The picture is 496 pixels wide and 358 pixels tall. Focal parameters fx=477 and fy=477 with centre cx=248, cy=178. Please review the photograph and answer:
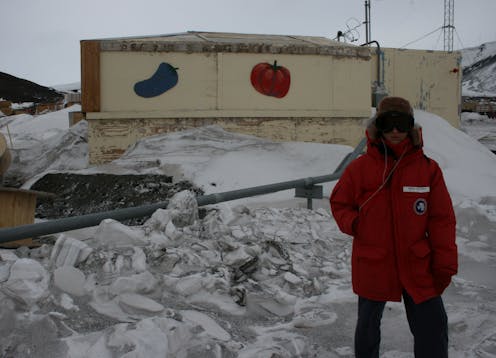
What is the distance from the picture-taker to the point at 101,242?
426cm

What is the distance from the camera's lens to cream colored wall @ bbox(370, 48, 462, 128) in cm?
1638

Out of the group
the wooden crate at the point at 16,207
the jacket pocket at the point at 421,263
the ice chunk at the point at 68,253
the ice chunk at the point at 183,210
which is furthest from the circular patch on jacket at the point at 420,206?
the wooden crate at the point at 16,207

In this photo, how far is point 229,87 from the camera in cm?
1166

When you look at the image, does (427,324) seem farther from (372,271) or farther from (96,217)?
(96,217)

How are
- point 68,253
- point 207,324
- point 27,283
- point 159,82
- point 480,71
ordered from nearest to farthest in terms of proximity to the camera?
point 27,283 < point 207,324 < point 68,253 < point 159,82 < point 480,71

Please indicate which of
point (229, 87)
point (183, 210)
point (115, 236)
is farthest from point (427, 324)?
point (229, 87)

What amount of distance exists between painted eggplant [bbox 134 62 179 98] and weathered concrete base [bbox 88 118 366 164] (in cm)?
64

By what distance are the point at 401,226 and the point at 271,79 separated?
9.83m

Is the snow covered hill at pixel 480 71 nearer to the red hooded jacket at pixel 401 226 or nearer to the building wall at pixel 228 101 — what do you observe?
the building wall at pixel 228 101

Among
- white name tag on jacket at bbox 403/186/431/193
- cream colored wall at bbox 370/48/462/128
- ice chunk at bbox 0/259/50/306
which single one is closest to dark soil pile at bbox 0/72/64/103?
cream colored wall at bbox 370/48/462/128

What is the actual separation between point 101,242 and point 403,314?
2.64 m

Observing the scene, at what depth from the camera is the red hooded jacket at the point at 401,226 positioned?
243 centimetres

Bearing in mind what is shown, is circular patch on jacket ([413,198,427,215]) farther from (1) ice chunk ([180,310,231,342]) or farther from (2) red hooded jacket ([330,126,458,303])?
(1) ice chunk ([180,310,231,342])

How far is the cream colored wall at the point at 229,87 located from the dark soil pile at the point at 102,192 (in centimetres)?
205
